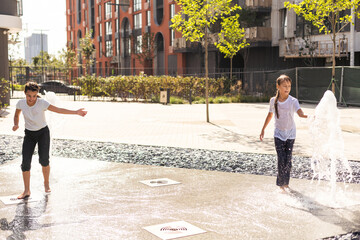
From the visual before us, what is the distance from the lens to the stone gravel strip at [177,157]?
796cm

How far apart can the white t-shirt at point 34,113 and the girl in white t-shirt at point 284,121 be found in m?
2.94

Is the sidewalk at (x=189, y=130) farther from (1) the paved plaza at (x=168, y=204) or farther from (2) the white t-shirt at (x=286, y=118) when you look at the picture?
(2) the white t-shirt at (x=286, y=118)

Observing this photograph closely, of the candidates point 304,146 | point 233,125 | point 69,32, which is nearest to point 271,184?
point 304,146

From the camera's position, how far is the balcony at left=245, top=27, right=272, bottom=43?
34844mm

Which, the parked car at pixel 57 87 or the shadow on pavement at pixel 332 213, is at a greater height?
the parked car at pixel 57 87

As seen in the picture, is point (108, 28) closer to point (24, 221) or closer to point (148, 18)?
point (148, 18)

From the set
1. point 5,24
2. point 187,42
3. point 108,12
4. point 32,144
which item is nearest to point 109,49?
point 108,12

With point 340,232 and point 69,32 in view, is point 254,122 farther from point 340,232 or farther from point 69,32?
point 69,32

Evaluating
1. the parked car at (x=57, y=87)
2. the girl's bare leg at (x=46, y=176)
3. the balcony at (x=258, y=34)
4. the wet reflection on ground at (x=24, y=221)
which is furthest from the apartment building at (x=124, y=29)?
the wet reflection on ground at (x=24, y=221)

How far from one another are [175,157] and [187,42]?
33.9 m

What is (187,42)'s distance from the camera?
42.0 meters

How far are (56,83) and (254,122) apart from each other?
2652 cm

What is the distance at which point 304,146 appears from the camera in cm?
1037

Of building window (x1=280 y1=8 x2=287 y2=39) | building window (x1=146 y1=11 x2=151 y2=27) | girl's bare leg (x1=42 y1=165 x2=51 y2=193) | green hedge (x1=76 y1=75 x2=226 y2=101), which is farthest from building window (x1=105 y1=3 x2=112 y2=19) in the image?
girl's bare leg (x1=42 y1=165 x2=51 y2=193)
